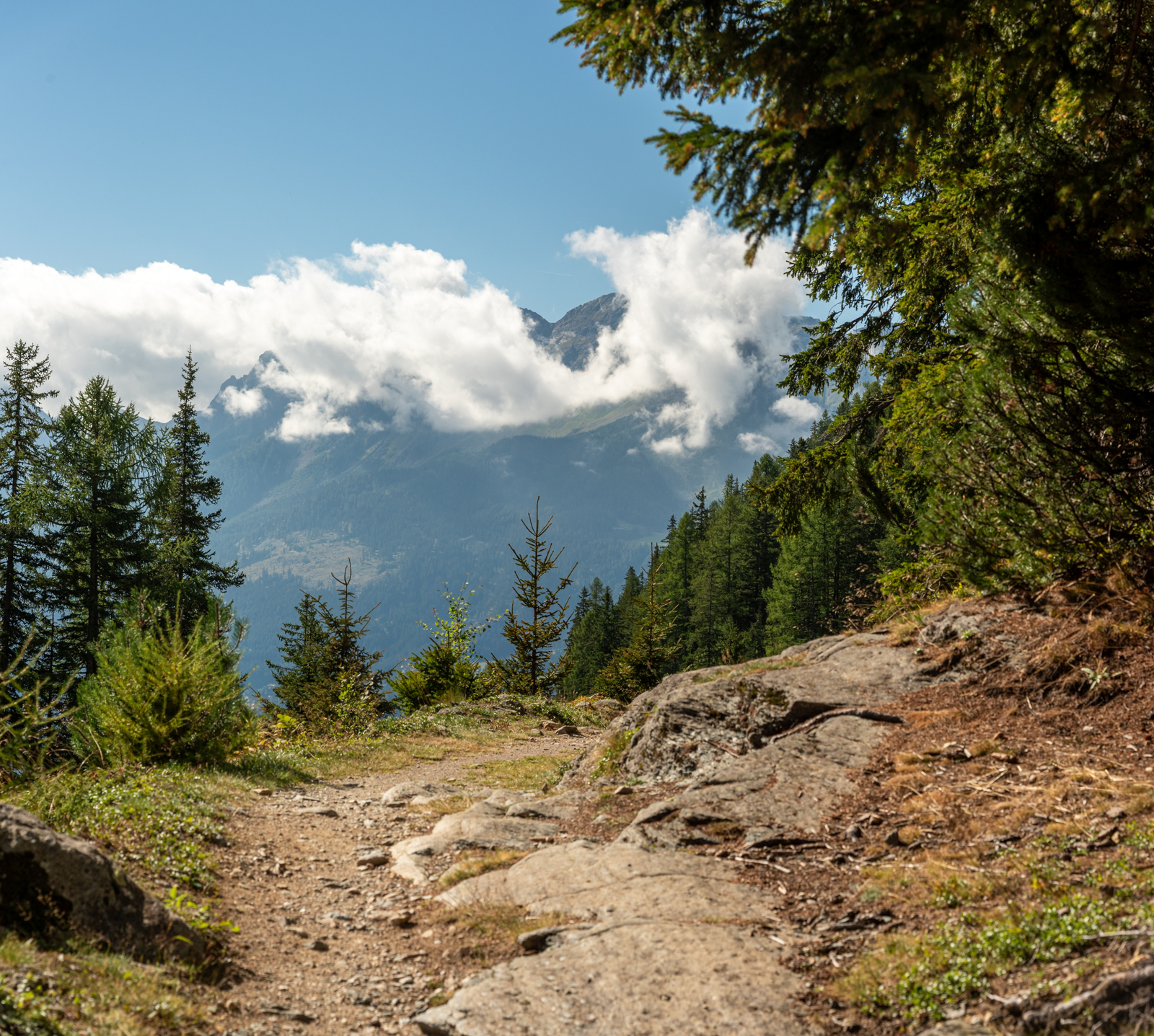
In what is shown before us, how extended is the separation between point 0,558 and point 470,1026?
31.2 meters

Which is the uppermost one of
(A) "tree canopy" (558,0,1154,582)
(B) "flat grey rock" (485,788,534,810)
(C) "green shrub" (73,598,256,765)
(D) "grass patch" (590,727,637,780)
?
(A) "tree canopy" (558,0,1154,582)

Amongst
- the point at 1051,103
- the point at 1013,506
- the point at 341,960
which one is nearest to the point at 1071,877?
the point at 1013,506

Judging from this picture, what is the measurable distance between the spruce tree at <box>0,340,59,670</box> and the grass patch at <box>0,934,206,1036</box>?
27378 mm

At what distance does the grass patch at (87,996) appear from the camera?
2.73m

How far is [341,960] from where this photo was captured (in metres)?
4.48

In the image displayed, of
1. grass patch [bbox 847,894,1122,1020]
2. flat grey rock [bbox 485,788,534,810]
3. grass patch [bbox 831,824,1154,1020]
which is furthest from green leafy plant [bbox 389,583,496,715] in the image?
grass patch [bbox 847,894,1122,1020]

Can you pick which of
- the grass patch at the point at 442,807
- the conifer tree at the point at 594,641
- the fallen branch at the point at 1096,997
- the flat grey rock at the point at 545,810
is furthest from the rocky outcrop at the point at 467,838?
the conifer tree at the point at 594,641

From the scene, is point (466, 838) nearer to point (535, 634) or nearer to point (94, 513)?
point (535, 634)

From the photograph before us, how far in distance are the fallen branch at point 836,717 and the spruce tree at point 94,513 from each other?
27.9 meters

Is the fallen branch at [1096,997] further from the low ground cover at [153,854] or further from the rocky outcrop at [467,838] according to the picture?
the rocky outcrop at [467,838]

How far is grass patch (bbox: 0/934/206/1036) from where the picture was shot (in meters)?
2.73

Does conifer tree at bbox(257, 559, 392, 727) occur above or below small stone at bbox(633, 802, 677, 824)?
above

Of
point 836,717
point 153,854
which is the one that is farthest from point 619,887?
point 836,717

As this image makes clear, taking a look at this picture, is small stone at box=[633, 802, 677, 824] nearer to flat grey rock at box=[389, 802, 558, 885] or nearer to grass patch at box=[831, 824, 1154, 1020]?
flat grey rock at box=[389, 802, 558, 885]
